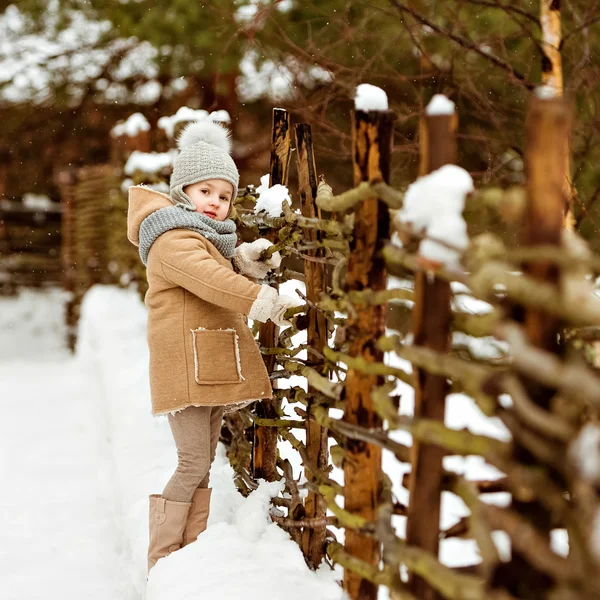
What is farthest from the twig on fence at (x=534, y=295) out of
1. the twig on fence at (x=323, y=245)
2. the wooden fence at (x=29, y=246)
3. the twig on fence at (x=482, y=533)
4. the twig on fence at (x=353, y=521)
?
the wooden fence at (x=29, y=246)

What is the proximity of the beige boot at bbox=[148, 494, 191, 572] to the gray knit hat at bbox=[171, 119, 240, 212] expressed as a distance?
3.91 ft

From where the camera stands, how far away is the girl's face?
2971 millimetres

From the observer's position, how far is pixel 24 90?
11.1 meters

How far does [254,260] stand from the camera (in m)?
3.11

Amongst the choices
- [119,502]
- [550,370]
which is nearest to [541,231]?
[550,370]

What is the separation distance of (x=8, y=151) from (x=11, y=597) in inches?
507

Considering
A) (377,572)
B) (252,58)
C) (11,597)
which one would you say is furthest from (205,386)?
(252,58)

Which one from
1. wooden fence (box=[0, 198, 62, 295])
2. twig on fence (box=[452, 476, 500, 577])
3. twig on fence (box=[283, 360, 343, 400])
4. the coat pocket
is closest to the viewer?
twig on fence (box=[452, 476, 500, 577])

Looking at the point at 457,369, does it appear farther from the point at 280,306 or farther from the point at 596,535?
the point at 280,306

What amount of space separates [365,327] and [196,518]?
4.72 feet

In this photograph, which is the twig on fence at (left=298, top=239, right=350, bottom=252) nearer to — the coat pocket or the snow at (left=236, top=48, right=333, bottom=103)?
the coat pocket

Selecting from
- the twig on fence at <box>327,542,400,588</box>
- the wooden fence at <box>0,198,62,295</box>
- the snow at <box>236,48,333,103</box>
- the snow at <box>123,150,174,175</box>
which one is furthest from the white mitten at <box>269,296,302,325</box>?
the wooden fence at <box>0,198,62,295</box>

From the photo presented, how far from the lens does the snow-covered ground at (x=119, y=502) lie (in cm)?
259

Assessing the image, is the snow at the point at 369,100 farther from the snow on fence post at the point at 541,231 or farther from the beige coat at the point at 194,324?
the beige coat at the point at 194,324
